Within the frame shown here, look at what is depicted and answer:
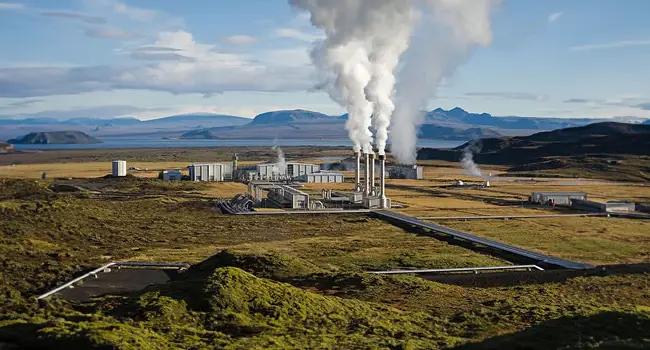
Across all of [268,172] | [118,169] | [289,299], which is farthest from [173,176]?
[289,299]

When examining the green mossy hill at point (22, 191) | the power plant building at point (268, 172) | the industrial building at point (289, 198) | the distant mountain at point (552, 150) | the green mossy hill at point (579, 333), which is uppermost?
the distant mountain at point (552, 150)

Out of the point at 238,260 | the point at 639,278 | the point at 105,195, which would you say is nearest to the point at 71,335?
the point at 238,260

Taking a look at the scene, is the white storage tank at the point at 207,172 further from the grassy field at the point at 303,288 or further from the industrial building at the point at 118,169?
the grassy field at the point at 303,288

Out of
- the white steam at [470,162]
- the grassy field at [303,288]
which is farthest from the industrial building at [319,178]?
the grassy field at [303,288]

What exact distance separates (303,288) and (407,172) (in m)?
87.4

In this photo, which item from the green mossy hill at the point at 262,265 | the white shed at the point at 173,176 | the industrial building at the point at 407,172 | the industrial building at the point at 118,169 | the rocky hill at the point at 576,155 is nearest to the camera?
the green mossy hill at the point at 262,265

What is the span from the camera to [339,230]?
180 feet

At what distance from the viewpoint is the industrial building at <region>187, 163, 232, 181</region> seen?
343ft

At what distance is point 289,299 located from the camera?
26.8 meters

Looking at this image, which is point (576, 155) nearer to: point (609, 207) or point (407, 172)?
point (407, 172)

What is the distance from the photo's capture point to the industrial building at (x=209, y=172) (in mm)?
104438

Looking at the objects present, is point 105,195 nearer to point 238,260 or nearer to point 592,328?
point 238,260

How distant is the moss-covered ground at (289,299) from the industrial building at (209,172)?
51086 millimetres

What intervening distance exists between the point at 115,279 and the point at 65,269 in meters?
3.06
